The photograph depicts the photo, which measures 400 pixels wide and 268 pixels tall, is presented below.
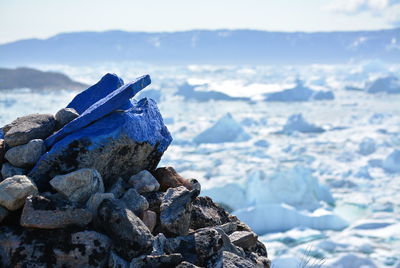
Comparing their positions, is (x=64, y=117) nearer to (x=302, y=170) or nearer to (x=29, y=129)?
(x=29, y=129)

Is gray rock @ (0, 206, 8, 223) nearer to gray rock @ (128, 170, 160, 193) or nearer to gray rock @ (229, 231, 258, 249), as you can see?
gray rock @ (128, 170, 160, 193)

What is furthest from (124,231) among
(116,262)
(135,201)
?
(135,201)

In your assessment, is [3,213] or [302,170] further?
[302,170]

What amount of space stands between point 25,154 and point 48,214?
2.08 feet

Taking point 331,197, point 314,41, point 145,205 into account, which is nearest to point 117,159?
point 145,205

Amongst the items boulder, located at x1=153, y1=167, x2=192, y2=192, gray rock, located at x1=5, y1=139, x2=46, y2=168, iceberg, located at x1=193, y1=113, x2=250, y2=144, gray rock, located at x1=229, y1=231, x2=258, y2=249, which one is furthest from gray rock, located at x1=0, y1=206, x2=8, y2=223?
iceberg, located at x1=193, y1=113, x2=250, y2=144

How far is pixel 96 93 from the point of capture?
3.98 m

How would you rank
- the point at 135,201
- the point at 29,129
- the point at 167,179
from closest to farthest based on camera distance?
the point at 135,201, the point at 29,129, the point at 167,179

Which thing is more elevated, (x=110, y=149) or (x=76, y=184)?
(x=110, y=149)

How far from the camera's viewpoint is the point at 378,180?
18.3 metres

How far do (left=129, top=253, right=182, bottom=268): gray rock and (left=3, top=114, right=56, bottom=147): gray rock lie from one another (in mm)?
1157

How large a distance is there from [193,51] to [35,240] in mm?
114613

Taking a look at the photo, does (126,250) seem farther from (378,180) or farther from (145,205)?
(378,180)

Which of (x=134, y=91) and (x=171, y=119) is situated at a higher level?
(x=134, y=91)
